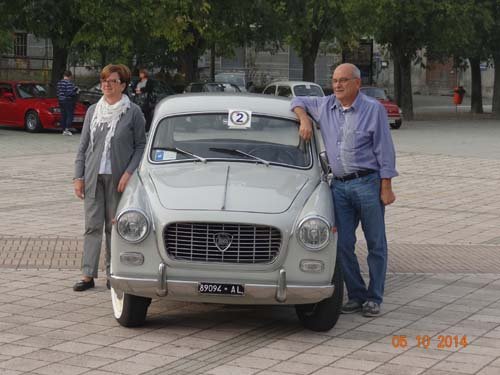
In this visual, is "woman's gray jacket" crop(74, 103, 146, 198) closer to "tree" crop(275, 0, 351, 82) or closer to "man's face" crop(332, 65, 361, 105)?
"man's face" crop(332, 65, 361, 105)

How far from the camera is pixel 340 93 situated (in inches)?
324

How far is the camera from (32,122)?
3180 centimetres

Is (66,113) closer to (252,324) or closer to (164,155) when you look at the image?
(164,155)

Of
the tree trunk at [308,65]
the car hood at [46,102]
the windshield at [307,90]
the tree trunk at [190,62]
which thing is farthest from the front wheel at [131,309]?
the tree trunk at [308,65]

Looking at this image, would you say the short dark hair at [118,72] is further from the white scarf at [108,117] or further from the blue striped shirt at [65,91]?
the blue striped shirt at [65,91]

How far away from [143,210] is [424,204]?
8.61m

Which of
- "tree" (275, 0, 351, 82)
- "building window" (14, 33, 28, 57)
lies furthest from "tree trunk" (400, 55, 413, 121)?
"building window" (14, 33, 28, 57)

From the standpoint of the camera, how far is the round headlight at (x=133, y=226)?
24.3 feet

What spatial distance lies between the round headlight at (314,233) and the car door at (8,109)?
→ 84.4 feet

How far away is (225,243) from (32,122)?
2533 cm

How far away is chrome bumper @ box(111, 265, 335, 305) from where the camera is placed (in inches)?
286

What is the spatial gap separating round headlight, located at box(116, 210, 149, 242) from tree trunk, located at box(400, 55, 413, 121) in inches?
1505

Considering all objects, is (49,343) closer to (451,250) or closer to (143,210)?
(143,210)
